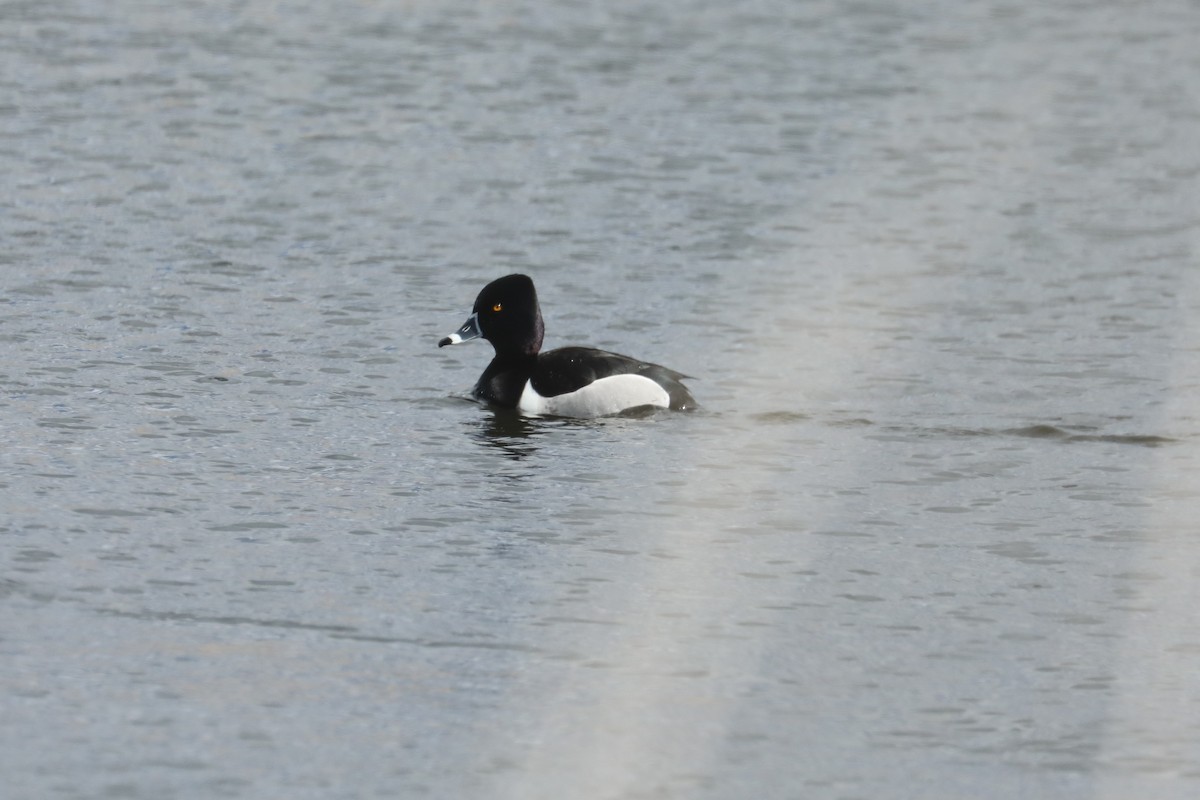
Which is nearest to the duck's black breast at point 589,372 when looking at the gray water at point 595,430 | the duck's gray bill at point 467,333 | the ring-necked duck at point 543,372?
the ring-necked duck at point 543,372

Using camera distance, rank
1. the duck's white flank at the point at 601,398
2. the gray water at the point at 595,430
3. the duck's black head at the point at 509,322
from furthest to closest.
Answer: the duck's black head at the point at 509,322 → the duck's white flank at the point at 601,398 → the gray water at the point at 595,430

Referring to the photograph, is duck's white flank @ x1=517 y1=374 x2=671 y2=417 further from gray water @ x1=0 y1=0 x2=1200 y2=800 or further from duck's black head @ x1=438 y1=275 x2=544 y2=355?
duck's black head @ x1=438 y1=275 x2=544 y2=355

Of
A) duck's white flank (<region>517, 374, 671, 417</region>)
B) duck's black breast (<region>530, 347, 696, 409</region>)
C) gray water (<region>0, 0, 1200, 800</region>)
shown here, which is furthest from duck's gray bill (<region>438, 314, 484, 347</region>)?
duck's white flank (<region>517, 374, 671, 417</region>)

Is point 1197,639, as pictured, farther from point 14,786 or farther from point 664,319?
point 664,319

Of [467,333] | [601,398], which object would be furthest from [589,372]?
[467,333]

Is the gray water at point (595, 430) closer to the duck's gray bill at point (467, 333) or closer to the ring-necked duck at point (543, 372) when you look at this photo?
the ring-necked duck at point (543, 372)

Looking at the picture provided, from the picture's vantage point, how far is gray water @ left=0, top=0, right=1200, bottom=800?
9336mm

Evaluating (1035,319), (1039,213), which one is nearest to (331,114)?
(1039,213)

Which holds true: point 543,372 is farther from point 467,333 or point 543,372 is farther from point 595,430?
point 467,333

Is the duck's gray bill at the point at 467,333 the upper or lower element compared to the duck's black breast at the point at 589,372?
upper

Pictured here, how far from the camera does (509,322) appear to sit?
53.3 ft

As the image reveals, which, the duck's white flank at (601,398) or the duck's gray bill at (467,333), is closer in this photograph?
the duck's white flank at (601,398)

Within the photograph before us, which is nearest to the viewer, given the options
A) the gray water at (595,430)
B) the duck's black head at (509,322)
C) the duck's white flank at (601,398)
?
the gray water at (595,430)

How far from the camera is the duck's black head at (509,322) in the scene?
53.2 ft
